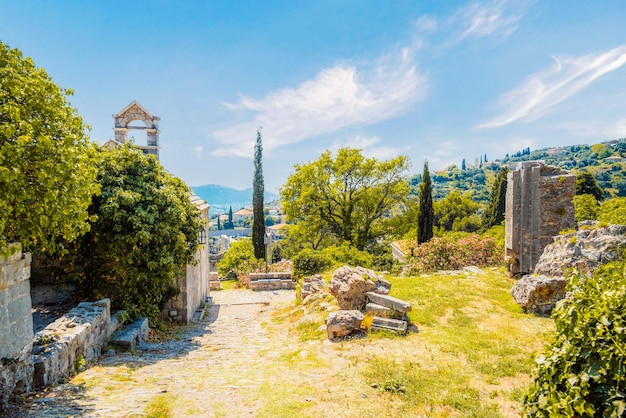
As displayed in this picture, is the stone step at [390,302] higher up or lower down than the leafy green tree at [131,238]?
lower down

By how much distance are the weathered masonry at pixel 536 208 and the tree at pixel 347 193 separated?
52.7ft

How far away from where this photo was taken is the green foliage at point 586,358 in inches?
108

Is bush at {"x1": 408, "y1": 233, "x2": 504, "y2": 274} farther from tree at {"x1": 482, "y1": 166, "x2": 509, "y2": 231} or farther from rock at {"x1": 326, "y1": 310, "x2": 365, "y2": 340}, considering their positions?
tree at {"x1": 482, "y1": 166, "x2": 509, "y2": 231}

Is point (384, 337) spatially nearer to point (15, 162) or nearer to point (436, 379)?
point (436, 379)

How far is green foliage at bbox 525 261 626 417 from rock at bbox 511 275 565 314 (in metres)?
6.75

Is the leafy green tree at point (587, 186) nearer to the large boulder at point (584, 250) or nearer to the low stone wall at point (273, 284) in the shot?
the large boulder at point (584, 250)

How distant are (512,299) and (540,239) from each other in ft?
10.4

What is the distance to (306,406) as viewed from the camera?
502 centimetres

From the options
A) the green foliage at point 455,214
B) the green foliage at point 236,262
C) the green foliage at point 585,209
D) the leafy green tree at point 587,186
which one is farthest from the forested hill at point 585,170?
the green foliage at point 236,262

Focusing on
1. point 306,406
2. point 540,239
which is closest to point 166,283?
point 306,406

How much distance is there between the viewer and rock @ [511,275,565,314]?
9.23 metres

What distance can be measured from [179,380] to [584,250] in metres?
10.3

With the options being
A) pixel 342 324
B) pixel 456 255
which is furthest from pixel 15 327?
pixel 456 255

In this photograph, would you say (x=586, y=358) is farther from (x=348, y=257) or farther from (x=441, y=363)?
(x=348, y=257)
